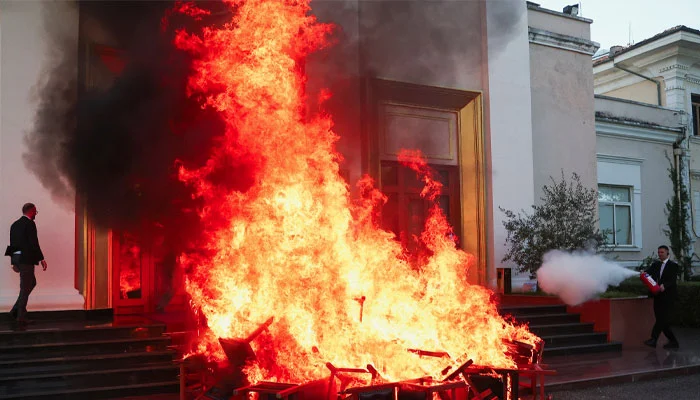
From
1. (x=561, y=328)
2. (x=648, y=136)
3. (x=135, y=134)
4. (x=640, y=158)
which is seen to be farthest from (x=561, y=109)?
(x=135, y=134)

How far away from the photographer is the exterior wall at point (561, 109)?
53.9 ft

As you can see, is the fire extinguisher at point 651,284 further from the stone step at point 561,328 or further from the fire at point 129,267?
the fire at point 129,267

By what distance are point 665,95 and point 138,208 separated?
1676 cm

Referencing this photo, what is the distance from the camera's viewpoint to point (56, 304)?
10.9 m

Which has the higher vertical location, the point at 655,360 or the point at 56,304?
the point at 56,304

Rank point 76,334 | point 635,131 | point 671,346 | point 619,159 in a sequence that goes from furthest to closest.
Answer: point 635,131, point 619,159, point 671,346, point 76,334

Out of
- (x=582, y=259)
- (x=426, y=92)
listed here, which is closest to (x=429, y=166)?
(x=426, y=92)

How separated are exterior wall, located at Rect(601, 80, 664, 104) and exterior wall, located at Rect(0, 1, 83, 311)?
17515 millimetres

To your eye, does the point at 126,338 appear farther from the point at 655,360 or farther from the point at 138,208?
the point at 655,360

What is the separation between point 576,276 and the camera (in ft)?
34.1

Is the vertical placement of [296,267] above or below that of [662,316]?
above

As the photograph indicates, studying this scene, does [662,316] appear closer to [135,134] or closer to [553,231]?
[553,231]

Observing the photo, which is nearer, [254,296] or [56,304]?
[254,296]

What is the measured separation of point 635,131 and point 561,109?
10.9ft
